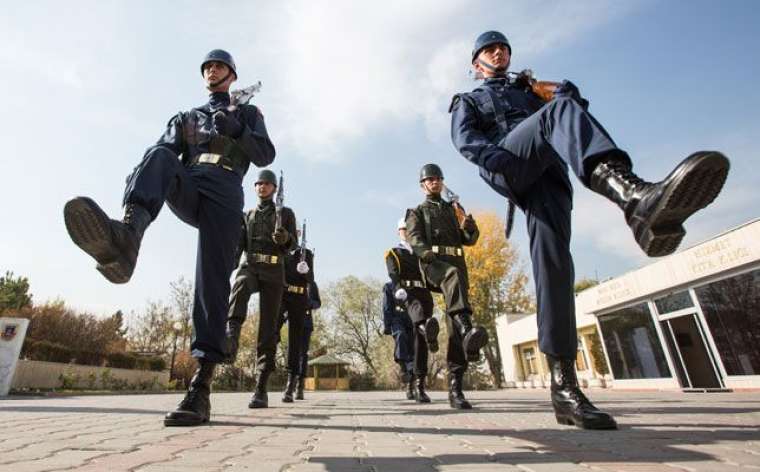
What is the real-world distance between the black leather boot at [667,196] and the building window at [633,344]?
14512 mm

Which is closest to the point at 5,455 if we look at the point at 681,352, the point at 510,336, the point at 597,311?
the point at 681,352

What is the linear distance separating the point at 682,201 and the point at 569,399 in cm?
142

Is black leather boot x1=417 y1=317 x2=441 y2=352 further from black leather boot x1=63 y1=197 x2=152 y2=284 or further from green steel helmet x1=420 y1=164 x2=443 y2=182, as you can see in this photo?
black leather boot x1=63 y1=197 x2=152 y2=284

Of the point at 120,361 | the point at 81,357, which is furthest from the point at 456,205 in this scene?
the point at 120,361

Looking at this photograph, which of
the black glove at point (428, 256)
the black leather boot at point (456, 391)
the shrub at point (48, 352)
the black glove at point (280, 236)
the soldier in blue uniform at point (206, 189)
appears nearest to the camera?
the soldier in blue uniform at point (206, 189)

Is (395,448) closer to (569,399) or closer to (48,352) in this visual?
(569,399)

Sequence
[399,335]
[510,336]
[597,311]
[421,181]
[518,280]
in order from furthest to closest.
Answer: [518,280] → [510,336] → [597,311] → [399,335] → [421,181]

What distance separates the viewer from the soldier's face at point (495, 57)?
11.2 feet

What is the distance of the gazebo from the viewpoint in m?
36.7

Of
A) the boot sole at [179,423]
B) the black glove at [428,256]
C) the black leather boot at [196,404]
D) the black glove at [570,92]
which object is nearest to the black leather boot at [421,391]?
the black glove at [428,256]

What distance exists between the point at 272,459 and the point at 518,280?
106ft

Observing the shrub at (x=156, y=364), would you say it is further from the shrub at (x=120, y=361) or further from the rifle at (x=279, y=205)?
the rifle at (x=279, y=205)

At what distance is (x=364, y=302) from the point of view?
44.2 meters

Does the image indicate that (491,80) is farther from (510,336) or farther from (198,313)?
(510,336)
